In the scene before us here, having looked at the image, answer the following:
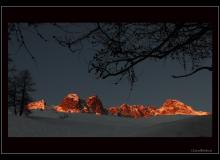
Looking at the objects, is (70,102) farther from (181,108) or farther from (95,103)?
(181,108)

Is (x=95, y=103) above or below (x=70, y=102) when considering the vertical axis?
above

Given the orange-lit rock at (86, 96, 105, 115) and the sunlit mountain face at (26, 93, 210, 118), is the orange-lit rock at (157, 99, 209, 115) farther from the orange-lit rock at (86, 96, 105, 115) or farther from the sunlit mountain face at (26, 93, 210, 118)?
the orange-lit rock at (86, 96, 105, 115)

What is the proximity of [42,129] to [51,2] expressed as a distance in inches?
82.1

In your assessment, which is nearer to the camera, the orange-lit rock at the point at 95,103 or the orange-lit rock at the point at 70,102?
the orange-lit rock at the point at 95,103

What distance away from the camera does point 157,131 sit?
625 centimetres

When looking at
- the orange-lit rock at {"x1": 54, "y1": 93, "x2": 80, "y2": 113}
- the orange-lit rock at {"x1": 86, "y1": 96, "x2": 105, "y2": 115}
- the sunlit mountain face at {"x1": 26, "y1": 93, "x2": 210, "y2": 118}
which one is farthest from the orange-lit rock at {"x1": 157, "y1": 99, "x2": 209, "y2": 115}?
the orange-lit rock at {"x1": 54, "y1": 93, "x2": 80, "y2": 113}

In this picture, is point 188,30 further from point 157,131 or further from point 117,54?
point 157,131

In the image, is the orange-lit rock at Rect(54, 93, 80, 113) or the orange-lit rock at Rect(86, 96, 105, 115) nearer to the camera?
the orange-lit rock at Rect(86, 96, 105, 115)

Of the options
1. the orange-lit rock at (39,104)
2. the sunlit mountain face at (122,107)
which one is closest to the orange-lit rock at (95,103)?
the sunlit mountain face at (122,107)

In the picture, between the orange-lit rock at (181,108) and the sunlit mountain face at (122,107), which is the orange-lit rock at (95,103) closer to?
the sunlit mountain face at (122,107)

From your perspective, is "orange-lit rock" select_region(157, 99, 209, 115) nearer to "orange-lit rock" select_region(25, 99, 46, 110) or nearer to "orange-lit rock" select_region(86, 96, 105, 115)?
"orange-lit rock" select_region(86, 96, 105, 115)

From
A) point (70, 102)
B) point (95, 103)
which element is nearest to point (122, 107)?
point (95, 103)
